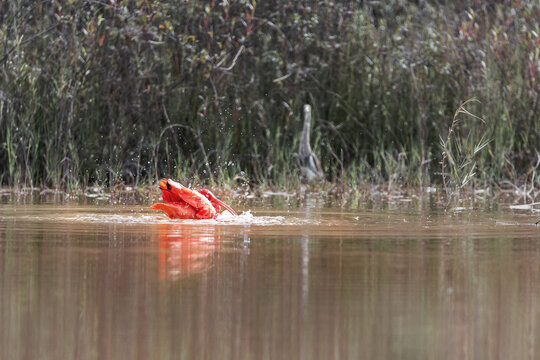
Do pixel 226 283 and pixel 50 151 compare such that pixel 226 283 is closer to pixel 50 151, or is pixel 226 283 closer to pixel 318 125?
pixel 50 151

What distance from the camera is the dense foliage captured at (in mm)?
15047

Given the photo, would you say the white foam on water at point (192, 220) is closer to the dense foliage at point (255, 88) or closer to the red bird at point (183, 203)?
the red bird at point (183, 203)

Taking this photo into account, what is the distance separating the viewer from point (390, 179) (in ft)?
49.2

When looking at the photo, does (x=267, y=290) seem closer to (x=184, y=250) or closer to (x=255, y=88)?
(x=184, y=250)

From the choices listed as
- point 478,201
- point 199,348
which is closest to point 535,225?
point 478,201

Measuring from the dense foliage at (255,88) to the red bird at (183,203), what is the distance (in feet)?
13.8

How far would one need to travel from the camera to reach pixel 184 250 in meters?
7.73

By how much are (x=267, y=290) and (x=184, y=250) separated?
1.92 meters

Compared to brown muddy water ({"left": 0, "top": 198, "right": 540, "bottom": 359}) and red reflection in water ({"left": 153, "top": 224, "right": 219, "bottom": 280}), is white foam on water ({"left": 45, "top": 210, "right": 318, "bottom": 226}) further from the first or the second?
red reflection in water ({"left": 153, "top": 224, "right": 219, "bottom": 280})

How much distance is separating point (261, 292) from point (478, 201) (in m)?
7.89

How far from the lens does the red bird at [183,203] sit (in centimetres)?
976

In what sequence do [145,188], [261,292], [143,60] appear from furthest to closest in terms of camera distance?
[143,60]
[145,188]
[261,292]

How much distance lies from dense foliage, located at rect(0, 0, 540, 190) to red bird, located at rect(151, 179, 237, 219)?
4.19m

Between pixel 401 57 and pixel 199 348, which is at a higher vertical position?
pixel 401 57
